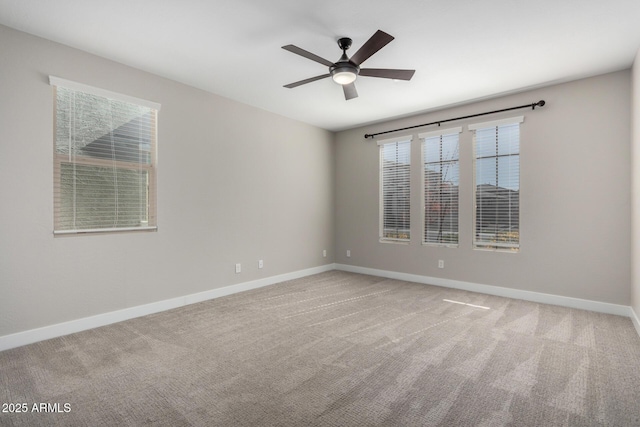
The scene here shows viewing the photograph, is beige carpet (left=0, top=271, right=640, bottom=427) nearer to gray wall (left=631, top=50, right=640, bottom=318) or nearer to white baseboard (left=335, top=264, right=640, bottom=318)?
white baseboard (left=335, top=264, right=640, bottom=318)

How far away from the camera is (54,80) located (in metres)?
3.03

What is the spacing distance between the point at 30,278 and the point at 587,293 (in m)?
6.06

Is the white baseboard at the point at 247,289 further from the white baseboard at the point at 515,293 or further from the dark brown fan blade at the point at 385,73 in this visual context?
the dark brown fan blade at the point at 385,73

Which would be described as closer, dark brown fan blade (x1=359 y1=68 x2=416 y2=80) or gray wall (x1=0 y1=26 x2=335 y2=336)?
gray wall (x1=0 y1=26 x2=335 y2=336)

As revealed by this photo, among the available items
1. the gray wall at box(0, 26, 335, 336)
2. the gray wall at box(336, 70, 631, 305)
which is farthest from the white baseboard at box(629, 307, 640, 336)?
the gray wall at box(0, 26, 335, 336)

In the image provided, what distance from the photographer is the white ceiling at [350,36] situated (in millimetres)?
2518

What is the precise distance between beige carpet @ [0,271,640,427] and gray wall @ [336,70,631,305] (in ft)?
1.70

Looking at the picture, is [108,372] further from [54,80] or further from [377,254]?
[377,254]

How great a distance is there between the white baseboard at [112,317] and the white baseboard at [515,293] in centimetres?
225

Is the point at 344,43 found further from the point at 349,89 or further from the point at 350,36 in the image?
the point at 349,89

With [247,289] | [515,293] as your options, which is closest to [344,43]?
[247,289]

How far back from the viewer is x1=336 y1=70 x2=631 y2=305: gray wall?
3.69 metres

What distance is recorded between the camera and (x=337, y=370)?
2418mm

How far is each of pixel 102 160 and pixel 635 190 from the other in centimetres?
570
